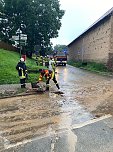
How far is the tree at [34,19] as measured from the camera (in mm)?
49125

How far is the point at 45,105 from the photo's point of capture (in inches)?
435

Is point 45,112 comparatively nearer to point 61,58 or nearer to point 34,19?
point 61,58

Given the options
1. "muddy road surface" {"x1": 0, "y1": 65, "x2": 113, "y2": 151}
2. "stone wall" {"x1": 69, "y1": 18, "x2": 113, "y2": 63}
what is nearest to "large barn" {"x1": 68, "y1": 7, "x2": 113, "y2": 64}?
"stone wall" {"x1": 69, "y1": 18, "x2": 113, "y2": 63}

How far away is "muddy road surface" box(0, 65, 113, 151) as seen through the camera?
7543 mm

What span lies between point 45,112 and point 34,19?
4063 cm

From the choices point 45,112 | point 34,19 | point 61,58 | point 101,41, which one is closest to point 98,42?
point 101,41

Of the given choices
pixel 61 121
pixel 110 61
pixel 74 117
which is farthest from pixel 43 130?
pixel 110 61

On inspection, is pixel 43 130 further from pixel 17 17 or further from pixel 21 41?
pixel 17 17

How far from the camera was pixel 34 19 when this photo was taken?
161ft

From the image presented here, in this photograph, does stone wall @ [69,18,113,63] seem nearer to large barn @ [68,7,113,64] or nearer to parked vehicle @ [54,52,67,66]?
large barn @ [68,7,113,64]

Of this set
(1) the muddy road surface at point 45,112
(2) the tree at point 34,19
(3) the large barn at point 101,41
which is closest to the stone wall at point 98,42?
(3) the large barn at point 101,41

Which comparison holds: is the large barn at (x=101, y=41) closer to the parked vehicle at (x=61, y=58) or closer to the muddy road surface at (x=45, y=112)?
the parked vehicle at (x=61, y=58)

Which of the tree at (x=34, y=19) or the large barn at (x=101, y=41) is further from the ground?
the tree at (x=34, y=19)

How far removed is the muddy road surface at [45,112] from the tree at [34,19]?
36201mm
